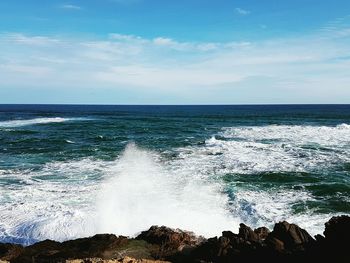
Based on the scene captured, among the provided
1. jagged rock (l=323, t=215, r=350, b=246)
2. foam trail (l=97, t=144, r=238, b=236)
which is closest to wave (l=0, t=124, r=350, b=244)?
foam trail (l=97, t=144, r=238, b=236)

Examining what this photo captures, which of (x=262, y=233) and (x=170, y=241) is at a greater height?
(x=262, y=233)

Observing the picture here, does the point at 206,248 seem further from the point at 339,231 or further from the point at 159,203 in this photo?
the point at 159,203

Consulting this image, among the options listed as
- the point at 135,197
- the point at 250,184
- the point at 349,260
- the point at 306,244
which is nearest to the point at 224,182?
the point at 250,184

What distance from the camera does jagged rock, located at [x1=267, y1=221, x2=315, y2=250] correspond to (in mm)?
10141

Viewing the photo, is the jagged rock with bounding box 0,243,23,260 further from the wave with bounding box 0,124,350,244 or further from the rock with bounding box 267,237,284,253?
the rock with bounding box 267,237,284,253

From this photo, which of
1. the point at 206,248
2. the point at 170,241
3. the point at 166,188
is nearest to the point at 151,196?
the point at 166,188

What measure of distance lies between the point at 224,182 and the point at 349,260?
13.0 meters

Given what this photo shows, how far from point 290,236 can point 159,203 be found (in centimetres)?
847

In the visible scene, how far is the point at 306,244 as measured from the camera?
9961 mm

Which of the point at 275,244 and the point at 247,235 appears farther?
the point at 247,235

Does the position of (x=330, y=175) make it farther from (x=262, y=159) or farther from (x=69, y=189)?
(x=69, y=189)

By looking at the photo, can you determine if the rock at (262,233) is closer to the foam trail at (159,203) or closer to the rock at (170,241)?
the rock at (170,241)

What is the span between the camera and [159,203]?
18078 millimetres

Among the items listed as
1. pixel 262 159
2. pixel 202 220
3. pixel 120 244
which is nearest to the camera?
pixel 120 244
